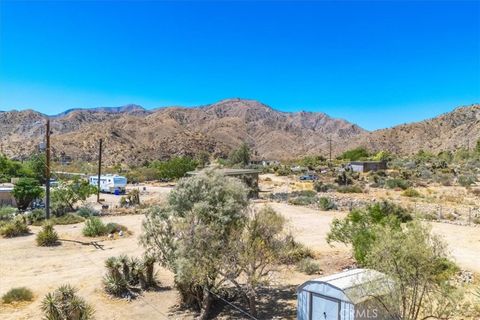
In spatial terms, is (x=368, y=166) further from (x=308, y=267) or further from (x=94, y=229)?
(x=308, y=267)

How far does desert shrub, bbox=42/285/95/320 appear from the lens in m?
12.3

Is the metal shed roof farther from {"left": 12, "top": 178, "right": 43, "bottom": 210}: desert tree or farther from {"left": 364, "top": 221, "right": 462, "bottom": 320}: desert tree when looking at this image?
{"left": 12, "top": 178, "right": 43, "bottom": 210}: desert tree

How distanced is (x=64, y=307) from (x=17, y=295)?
3602 millimetres

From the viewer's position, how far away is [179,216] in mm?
13070

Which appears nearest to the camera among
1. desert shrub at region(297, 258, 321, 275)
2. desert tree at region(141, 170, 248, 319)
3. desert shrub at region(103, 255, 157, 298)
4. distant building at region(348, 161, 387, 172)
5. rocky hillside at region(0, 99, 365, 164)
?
desert tree at region(141, 170, 248, 319)

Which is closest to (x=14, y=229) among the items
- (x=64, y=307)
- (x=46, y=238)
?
(x=46, y=238)

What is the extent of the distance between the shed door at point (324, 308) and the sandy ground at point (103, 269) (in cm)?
226

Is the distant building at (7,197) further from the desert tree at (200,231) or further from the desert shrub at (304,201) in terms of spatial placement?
the desert tree at (200,231)

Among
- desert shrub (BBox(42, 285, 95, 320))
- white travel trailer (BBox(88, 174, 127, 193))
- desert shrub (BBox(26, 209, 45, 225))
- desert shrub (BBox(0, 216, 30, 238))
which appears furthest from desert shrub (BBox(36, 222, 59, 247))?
white travel trailer (BBox(88, 174, 127, 193))

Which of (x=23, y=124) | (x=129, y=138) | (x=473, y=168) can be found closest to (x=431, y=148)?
(x=473, y=168)

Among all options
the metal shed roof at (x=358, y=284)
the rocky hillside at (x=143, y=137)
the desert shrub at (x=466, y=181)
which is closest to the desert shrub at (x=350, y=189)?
the desert shrub at (x=466, y=181)

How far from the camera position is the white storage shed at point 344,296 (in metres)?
9.28

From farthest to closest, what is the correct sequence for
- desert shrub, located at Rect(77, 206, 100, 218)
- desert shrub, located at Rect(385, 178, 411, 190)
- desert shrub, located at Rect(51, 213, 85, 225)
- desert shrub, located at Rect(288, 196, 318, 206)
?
desert shrub, located at Rect(385, 178, 411, 190)
desert shrub, located at Rect(288, 196, 318, 206)
desert shrub, located at Rect(77, 206, 100, 218)
desert shrub, located at Rect(51, 213, 85, 225)

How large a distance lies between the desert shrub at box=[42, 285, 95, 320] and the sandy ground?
3.28 feet
